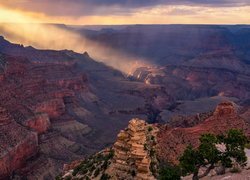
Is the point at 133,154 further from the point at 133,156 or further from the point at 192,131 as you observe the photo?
the point at 192,131

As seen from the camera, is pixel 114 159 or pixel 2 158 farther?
pixel 2 158

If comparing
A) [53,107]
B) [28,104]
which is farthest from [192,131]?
[53,107]

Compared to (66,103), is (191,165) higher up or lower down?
lower down

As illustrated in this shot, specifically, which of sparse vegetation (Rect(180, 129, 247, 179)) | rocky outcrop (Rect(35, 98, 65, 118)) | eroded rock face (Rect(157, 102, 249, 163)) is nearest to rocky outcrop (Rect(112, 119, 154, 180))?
sparse vegetation (Rect(180, 129, 247, 179))

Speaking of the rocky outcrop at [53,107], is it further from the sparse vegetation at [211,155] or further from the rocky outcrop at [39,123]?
the sparse vegetation at [211,155]

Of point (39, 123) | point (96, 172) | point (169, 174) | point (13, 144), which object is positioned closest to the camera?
point (169, 174)

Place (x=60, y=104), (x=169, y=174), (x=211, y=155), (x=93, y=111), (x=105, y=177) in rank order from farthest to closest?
(x=93, y=111) → (x=60, y=104) → (x=105, y=177) → (x=211, y=155) → (x=169, y=174)

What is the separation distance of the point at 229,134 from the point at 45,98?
6733cm

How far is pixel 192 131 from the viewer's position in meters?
45.6

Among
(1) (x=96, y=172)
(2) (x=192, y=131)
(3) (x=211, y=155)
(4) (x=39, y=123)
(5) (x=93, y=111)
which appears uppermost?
(5) (x=93, y=111)

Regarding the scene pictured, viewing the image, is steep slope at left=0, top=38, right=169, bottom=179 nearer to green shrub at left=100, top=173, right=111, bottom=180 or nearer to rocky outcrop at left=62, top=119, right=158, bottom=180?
green shrub at left=100, top=173, right=111, bottom=180

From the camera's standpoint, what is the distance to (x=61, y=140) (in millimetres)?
84250

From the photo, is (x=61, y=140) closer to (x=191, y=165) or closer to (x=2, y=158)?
(x=2, y=158)

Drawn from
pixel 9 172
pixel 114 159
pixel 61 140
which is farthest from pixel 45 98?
pixel 114 159
